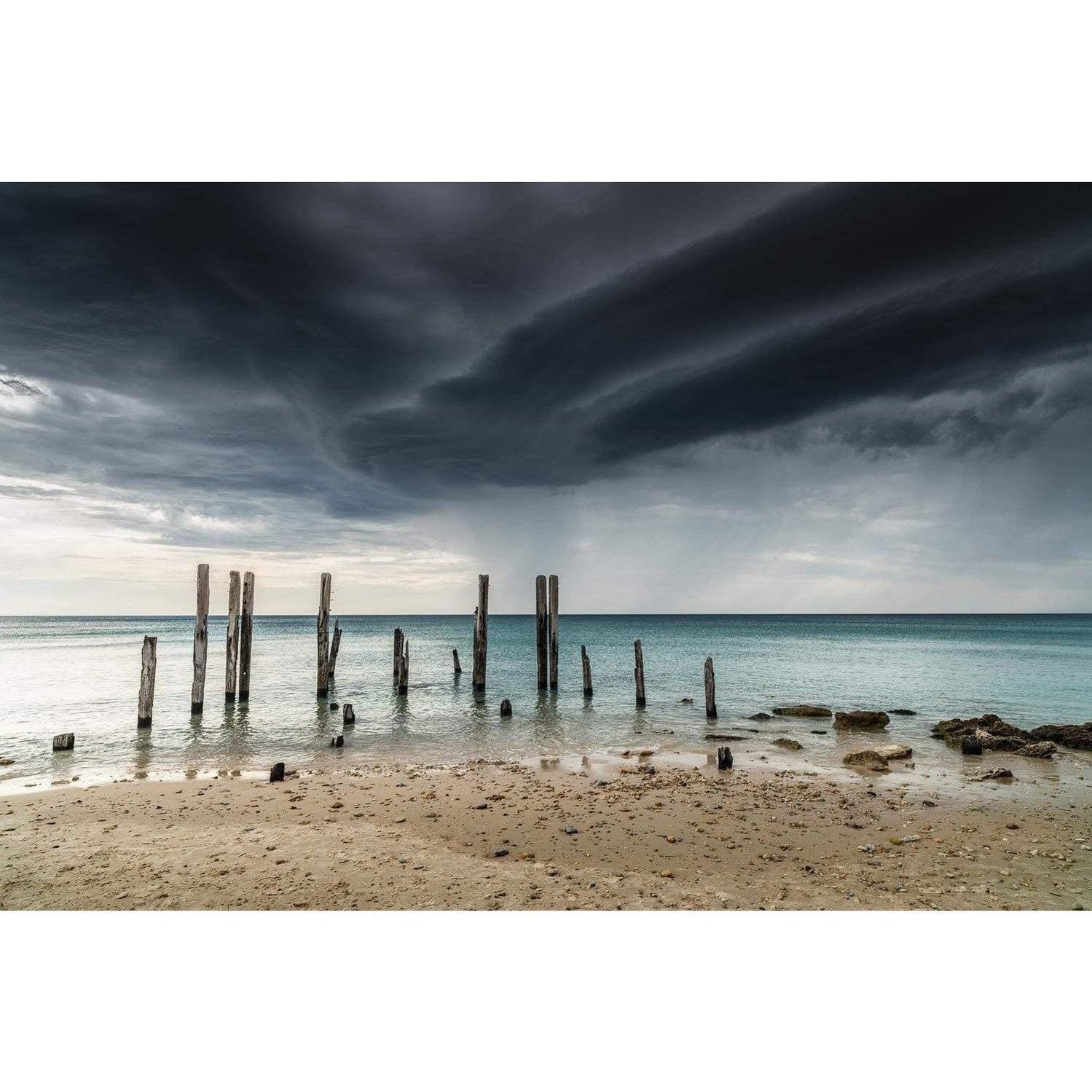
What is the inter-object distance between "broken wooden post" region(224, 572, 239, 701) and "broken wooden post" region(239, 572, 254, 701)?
193 mm

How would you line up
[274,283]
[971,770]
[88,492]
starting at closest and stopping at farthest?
[274,283] → [971,770] → [88,492]

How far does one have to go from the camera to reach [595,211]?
6.22 m

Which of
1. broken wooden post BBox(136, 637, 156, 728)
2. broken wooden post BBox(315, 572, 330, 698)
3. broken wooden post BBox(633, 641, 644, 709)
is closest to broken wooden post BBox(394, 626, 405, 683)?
broken wooden post BBox(315, 572, 330, 698)

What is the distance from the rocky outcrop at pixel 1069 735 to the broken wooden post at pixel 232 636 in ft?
59.4

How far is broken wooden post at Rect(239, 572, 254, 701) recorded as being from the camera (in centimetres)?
1466

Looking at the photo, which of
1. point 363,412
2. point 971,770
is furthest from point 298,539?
point 971,770

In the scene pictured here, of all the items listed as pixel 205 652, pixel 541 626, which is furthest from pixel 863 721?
pixel 205 652

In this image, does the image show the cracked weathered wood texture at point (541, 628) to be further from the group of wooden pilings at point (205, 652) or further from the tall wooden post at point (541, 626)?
the group of wooden pilings at point (205, 652)

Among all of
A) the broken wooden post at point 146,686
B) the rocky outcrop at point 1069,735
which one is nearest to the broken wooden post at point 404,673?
the broken wooden post at point 146,686

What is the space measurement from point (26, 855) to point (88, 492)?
8.63 metres

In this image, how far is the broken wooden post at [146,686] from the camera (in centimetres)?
1148

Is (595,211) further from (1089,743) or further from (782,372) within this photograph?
(1089,743)

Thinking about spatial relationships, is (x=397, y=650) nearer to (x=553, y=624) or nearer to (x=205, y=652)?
(x=553, y=624)

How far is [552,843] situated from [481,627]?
10.8 m
